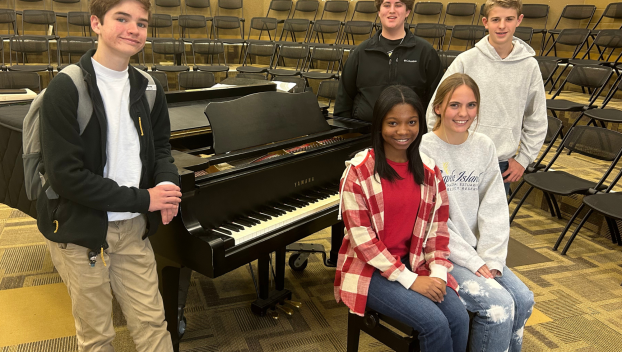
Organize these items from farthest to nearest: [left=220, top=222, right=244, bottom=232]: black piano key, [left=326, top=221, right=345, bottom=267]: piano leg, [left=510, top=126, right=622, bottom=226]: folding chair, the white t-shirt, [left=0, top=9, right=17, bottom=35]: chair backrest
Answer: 1. [left=0, top=9, right=17, bottom=35]: chair backrest
2. [left=510, top=126, right=622, bottom=226]: folding chair
3. [left=326, top=221, right=345, bottom=267]: piano leg
4. [left=220, top=222, right=244, bottom=232]: black piano key
5. the white t-shirt

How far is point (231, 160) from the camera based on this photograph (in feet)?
6.70

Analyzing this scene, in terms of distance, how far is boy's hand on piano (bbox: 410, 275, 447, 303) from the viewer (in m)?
1.67

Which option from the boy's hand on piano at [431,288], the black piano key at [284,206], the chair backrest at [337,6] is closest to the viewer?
the boy's hand on piano at [431,288]

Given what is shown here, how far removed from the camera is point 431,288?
1671 millimetres

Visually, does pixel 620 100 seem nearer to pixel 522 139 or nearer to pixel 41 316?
pixel 522 139

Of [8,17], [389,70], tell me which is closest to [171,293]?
[389,70]

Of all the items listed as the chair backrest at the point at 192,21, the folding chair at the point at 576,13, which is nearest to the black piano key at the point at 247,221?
the folding chair at the point at 576,13

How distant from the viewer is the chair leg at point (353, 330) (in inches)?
71.7

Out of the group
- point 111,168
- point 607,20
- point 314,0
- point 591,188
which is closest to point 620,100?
point 607,20

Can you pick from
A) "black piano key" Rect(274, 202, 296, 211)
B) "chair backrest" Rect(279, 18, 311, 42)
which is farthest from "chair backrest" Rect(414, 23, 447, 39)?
"black piano key" Rect(274, 202, 296, 211)

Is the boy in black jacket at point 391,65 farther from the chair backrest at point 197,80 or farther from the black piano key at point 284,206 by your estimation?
the chair backrest at point 197,80

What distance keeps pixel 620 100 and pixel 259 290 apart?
605 centimetres

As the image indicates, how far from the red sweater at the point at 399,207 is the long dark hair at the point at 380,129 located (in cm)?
2

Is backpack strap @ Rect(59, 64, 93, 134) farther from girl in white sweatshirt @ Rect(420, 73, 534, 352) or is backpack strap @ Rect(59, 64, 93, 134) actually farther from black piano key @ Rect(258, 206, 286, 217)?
girl in white sweatshirt @ Rect(420, 73, 534, 352)
